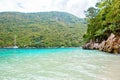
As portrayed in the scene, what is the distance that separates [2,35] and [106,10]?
118 meters

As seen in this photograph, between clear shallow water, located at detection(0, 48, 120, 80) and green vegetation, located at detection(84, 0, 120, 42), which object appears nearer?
clear shallow water, located at detection(0, 48, 120, 80)

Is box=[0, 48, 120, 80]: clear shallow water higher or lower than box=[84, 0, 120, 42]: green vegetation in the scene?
lower

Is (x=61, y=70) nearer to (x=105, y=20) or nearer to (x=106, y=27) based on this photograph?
(x=106, y=27)

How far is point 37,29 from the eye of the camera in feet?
633

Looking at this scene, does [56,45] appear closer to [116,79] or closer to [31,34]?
[31,34]

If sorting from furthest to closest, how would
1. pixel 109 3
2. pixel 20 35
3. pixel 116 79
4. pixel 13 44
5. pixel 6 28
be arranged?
pixel 6 28 → pixel 20 35 → pixel 13 44 → pixel 109 3 → pixel 116 79

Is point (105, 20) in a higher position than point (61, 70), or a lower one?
higher

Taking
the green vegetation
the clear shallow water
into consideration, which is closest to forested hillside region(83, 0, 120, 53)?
the green vegetation

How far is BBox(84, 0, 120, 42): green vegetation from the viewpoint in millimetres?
42000

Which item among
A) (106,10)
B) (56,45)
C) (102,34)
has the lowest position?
(56,45)

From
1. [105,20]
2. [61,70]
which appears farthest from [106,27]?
[61,70]

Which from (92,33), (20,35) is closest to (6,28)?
(20,35)

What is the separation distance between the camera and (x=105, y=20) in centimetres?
5291

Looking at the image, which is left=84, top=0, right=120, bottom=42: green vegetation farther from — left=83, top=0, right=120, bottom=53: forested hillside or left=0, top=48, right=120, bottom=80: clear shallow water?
left=0, top=48, right=120, bottom=80: clear shallow water
